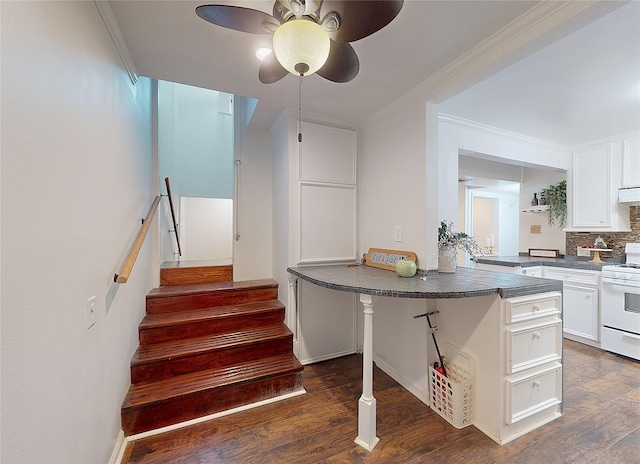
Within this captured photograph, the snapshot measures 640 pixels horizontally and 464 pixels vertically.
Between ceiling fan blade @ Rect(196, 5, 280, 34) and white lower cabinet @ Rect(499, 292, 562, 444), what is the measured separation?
1.98 meters

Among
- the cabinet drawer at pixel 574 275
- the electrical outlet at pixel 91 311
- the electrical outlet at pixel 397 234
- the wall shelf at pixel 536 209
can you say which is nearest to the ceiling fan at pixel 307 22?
the electrical outlet at pixel 91 311

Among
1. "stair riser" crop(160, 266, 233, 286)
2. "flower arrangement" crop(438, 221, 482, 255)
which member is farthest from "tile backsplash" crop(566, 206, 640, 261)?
"stair riser" crop(160, 266, 233, 286)

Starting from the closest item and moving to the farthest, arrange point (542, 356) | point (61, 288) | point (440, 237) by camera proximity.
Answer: point (61, 288)
point (542, 356)
point (440, 237)

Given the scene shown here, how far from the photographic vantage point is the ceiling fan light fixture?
1058 millimetres

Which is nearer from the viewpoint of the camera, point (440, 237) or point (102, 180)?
point (102, 180)

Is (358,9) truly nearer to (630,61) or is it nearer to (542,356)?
(630,61)

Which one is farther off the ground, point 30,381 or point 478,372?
point 30,381

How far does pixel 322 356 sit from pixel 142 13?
291cm

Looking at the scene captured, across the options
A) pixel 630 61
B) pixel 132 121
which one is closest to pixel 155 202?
pixel 132 121

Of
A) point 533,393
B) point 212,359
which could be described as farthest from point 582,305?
point 212,359

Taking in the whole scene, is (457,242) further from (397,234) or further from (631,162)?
(631,162)

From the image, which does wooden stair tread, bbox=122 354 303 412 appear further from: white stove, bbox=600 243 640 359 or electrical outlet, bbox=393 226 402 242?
white stove, bbox=600 243 640 359

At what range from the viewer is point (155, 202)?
2543 millimetres

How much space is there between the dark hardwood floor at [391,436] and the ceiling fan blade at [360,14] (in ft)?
7.35
